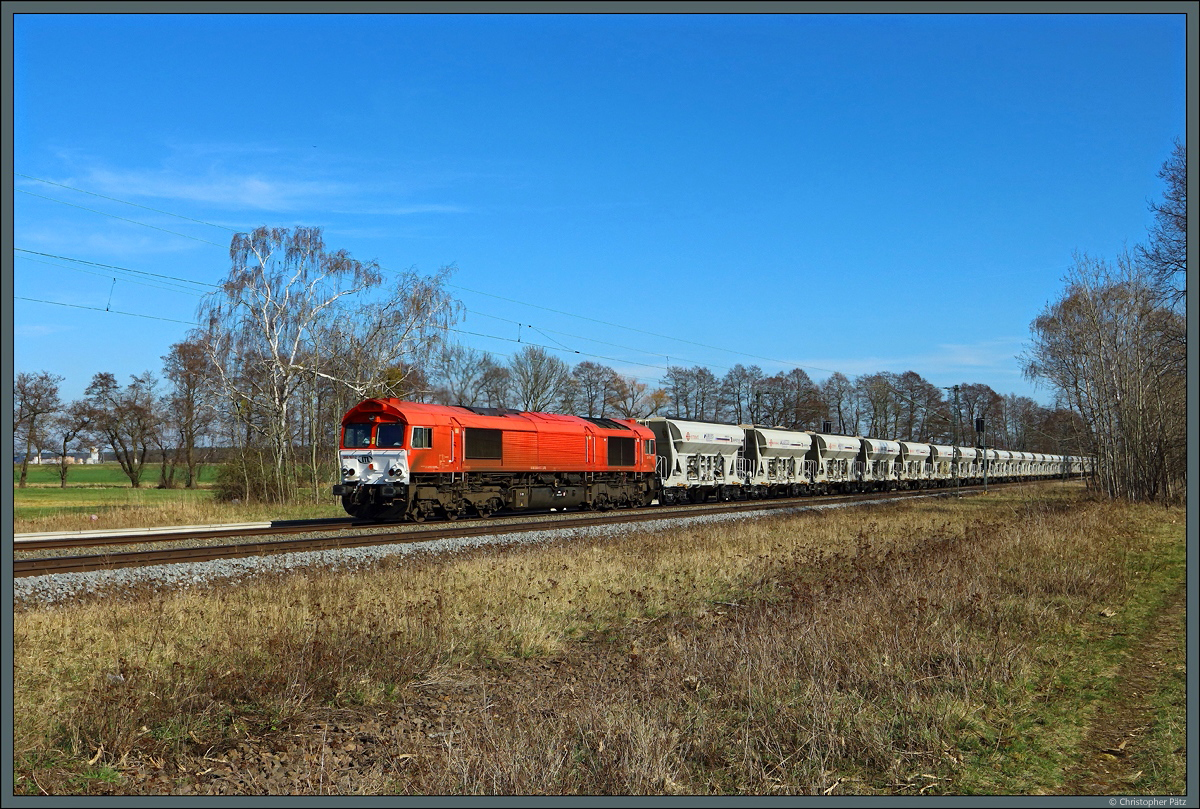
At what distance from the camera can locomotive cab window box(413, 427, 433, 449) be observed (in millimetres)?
24125

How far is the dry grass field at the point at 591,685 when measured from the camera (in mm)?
5703

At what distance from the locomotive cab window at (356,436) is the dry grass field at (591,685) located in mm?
11608

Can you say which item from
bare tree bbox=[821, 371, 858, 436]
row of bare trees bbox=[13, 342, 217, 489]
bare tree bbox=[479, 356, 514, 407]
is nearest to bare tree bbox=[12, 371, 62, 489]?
row of bare trees bbox=[13, 342, 217, 489]

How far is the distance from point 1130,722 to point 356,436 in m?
21.6

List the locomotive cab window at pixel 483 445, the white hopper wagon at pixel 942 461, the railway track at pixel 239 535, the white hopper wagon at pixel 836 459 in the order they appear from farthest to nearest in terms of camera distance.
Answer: the white hopper wagon at pixel 942 461, the white hopper wagon at pixel 836 459, the locomotive cab window at pixel 483 445, the railway track at pixel 239 535

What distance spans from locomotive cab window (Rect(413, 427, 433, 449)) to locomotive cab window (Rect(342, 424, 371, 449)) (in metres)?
1.49

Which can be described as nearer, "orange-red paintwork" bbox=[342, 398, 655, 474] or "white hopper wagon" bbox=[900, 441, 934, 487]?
"orange-red paintwork" bbox=[342, 398, 655, 474]

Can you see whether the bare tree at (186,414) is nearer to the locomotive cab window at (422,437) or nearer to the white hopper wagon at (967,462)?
the locomotive cab window at (422,437)

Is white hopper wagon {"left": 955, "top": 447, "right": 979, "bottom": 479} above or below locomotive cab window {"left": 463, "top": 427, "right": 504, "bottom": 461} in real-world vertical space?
below

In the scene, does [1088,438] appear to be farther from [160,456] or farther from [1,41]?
[160,456]

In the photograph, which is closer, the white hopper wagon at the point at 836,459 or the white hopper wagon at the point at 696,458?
the white hopper wagon at the point at 696,458

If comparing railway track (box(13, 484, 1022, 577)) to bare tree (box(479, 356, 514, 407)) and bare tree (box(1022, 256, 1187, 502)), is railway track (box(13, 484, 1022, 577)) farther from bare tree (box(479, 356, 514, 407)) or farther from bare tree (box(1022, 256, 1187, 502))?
bare tree (box(479, 356, 514, 407))

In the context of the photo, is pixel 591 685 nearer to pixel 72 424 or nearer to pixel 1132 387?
pixel 1132 387

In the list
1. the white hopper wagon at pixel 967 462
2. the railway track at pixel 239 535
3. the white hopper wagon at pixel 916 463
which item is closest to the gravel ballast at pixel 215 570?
the railway track at pixel 239 535
